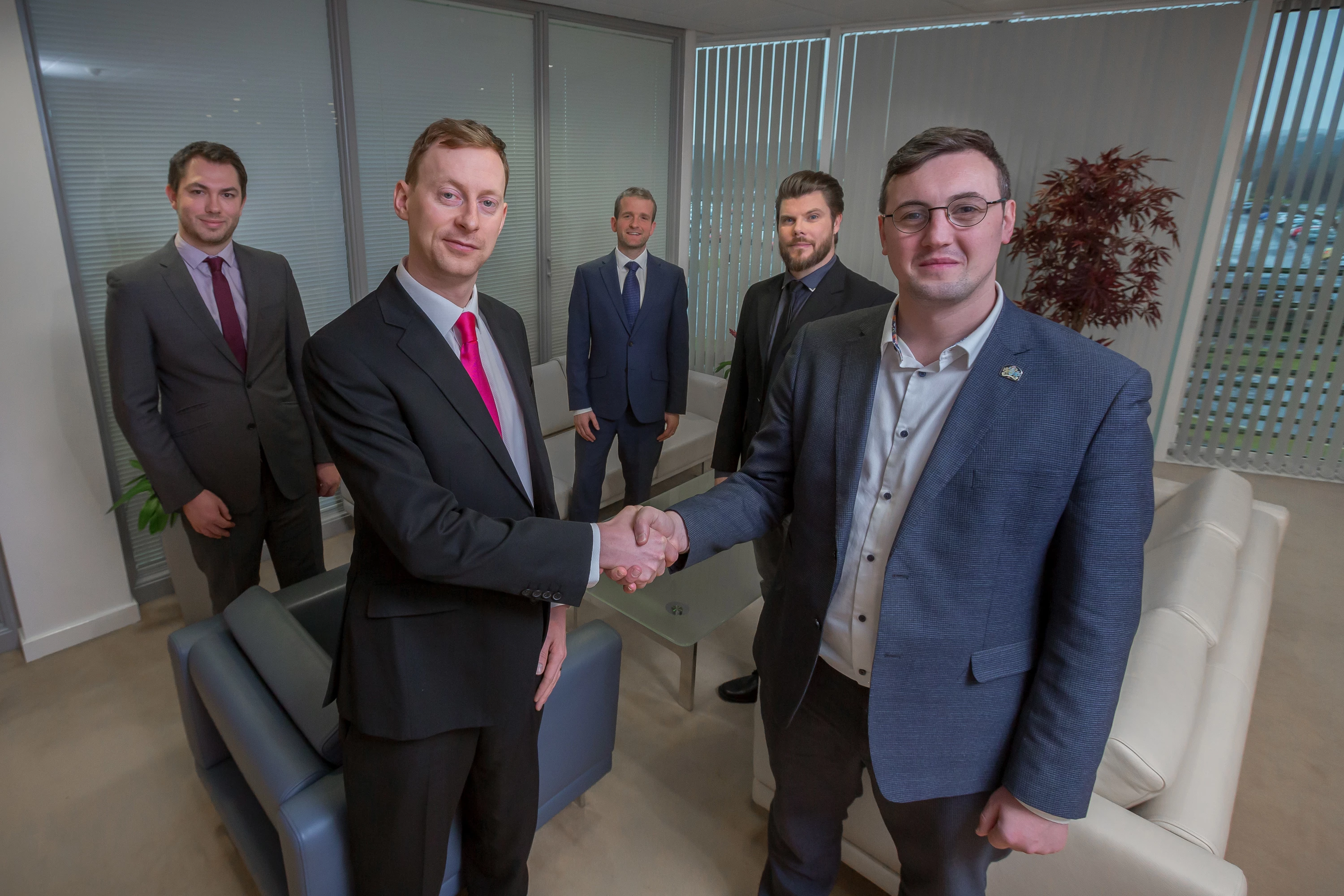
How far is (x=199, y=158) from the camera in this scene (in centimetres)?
234

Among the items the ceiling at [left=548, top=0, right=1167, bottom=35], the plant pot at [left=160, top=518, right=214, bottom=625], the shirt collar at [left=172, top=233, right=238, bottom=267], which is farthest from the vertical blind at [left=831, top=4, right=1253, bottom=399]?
the plant pot at [left=160, top=518, right=214, bottom=625]

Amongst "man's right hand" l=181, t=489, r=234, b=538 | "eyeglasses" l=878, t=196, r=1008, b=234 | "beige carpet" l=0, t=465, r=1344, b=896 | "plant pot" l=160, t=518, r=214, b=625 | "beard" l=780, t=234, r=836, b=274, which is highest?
"eyeglasses" l=878, t=196, r=1008, b=234

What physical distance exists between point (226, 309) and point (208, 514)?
677 millimetres

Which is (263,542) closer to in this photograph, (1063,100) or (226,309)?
(226,309)

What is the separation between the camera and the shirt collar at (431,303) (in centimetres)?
141

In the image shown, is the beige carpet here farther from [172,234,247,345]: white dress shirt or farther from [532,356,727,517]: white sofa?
[172,234,247,345]: white dress shirt

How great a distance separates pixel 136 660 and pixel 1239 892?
11.7 feet

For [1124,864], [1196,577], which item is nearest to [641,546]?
[1124,864]

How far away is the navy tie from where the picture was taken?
11.5 feet

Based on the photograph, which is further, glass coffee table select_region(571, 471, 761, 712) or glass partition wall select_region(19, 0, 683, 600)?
glass partition wall select_region(19, 0, 683, 600)

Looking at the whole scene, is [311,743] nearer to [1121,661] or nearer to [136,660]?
[1121,661]

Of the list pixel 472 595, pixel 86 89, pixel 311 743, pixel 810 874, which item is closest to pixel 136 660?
pixel 311 743

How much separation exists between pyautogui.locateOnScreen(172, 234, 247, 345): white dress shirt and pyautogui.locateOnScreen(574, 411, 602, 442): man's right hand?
1417 millimetres

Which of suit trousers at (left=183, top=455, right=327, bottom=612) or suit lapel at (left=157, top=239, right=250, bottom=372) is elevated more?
suit lapel at (left=157, top=239, right=250, bottom=372)
